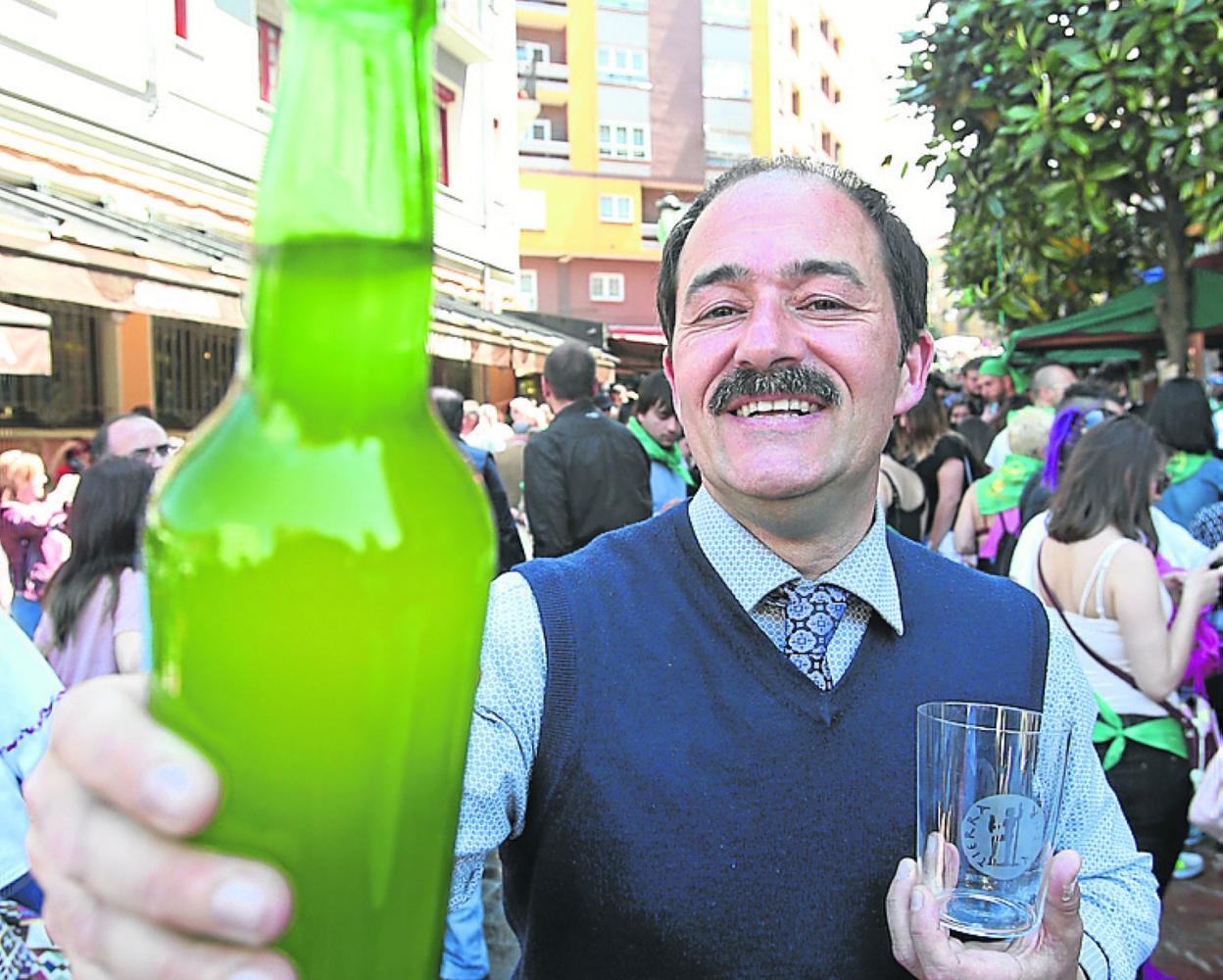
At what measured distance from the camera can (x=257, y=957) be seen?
419 mm

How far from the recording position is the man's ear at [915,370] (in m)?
1.66

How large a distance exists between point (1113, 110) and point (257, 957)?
6451 mm

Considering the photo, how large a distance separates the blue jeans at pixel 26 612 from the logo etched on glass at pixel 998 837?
3636mm

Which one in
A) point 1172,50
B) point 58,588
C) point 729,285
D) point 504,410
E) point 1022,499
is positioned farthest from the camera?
point 504,410

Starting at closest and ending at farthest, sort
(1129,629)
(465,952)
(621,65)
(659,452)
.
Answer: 1. (1129,629)
2. (465,952)
3. (659,452)
4. (621,65)

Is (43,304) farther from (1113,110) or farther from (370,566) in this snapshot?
(370,566)

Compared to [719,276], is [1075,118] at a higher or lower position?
higher

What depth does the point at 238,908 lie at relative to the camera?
0.41m

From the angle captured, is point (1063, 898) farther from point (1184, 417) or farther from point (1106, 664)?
point (1184, 417)

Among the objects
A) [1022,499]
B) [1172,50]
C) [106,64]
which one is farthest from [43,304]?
[1172,50]

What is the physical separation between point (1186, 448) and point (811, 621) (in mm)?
3468

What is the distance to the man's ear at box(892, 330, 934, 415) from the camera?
1.66 meters

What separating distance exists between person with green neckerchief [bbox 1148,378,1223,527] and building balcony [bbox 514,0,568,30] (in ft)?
93.1

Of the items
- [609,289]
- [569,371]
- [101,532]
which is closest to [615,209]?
[609,289]
